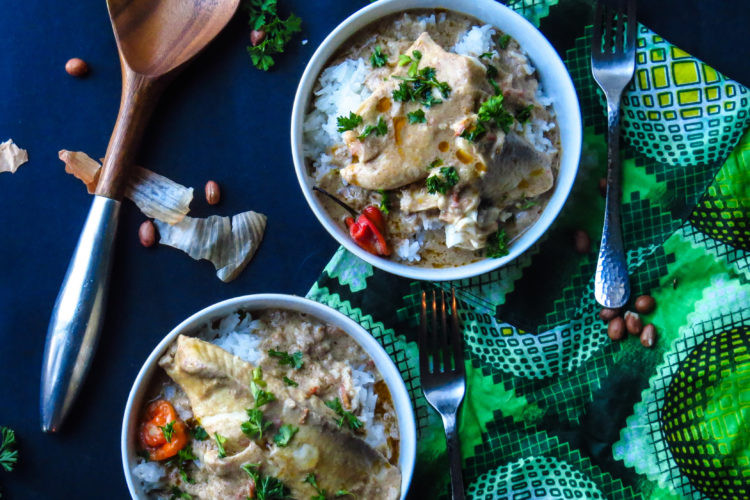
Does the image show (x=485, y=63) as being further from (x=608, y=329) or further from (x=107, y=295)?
(x=107, y=295)

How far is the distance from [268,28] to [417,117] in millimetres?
1111

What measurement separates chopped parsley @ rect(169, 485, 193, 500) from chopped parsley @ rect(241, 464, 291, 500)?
396 mm

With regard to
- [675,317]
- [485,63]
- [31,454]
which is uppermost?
[485,63]

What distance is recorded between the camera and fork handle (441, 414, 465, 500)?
3537 millimetres

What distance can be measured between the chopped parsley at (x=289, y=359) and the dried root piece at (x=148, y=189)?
920mm

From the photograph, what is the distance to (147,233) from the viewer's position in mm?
3674

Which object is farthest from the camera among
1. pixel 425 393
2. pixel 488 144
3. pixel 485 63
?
pixel 425 393

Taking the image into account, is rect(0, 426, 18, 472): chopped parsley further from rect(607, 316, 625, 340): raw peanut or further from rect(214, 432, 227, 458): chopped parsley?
rect(607, 316, 625, 340): raw peanut

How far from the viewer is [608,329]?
376 centimetres

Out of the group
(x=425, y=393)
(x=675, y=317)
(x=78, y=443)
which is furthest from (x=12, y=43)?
(x=675, y=317)

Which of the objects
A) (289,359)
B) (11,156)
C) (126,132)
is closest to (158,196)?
(126,132)

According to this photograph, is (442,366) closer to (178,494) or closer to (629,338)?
(629,338)

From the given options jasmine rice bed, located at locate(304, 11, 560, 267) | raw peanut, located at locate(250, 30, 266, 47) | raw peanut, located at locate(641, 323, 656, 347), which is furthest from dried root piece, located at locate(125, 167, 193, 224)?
raw peanut, located at locate(641, 323, 656, 347)

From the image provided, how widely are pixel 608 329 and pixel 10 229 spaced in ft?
10.6
